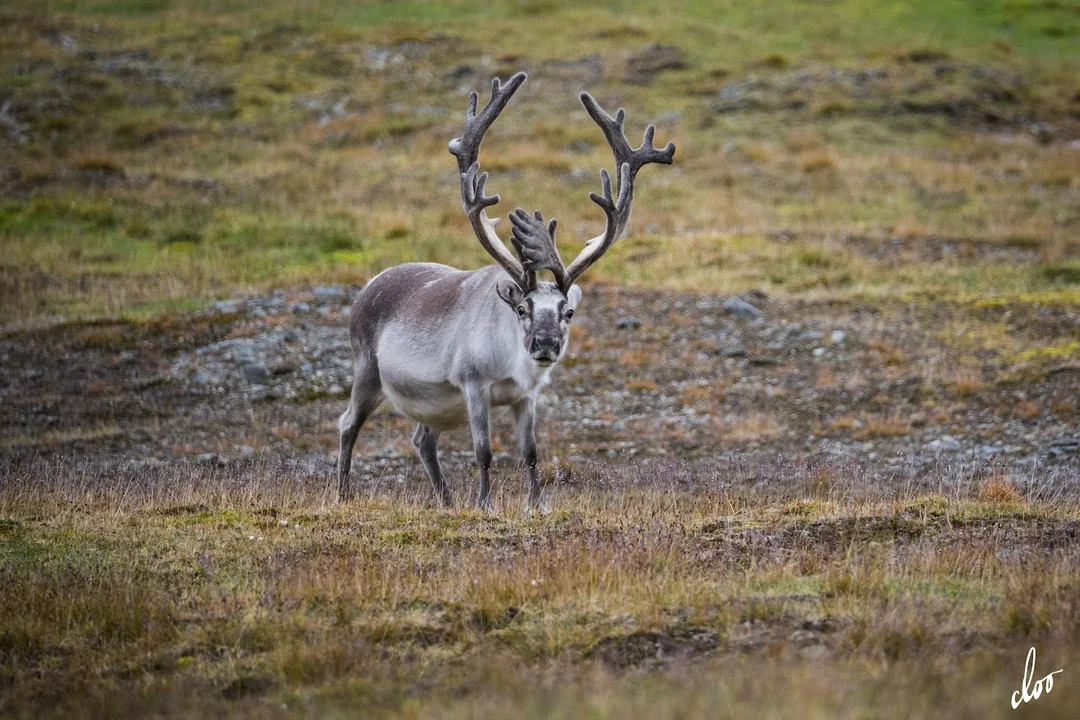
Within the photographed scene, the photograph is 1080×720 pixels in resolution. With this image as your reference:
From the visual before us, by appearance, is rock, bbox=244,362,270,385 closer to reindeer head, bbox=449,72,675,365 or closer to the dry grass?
reindeer head, bbox=449,72,675,365

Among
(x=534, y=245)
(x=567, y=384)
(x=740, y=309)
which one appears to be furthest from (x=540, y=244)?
(x=740, y=309)

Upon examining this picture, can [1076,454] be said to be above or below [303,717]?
below

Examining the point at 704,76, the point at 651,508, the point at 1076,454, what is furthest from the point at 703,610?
the point at 704,76

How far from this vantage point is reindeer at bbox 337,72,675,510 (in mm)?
11188

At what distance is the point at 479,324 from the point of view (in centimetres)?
1177

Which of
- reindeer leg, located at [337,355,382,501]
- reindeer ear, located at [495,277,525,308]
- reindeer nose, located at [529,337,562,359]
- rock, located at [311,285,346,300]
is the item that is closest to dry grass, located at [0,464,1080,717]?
reindeer nose, located at [529,337,562,359]

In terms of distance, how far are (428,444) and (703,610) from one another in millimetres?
6403

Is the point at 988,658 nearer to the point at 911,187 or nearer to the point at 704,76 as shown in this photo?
the point at 911,187

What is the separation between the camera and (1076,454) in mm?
14164

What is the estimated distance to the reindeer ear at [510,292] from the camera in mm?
11188
